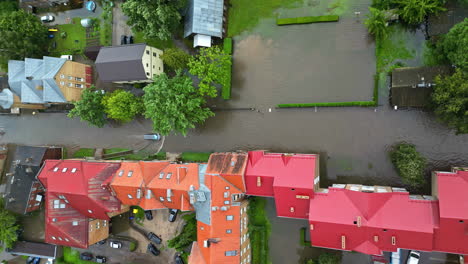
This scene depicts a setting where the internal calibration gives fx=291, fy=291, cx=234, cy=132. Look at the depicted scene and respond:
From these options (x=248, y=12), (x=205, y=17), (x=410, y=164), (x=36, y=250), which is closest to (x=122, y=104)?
(x=205, y=17)

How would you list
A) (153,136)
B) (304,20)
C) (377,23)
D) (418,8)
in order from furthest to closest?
(153,136)
(304,20)
(377,23)
(418,8)

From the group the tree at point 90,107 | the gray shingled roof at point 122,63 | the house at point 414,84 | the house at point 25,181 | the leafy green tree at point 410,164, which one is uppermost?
the gray shingled roof at point 122,63

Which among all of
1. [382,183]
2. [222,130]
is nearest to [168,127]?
[222,130]

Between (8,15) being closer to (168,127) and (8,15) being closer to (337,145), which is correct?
(168,127)

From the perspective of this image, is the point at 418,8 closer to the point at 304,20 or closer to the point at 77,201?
the point at 304,20

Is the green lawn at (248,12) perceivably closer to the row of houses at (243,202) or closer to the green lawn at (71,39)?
the row of houses at (243,202)

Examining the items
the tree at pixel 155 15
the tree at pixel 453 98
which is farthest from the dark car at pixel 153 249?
the tree at pixel 453 98
